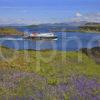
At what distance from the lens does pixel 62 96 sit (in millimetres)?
9344

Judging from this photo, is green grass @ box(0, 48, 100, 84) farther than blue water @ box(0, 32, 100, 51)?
No

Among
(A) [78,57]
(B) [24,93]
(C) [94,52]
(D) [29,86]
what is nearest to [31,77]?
(D) [29,86]

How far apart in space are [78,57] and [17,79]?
12.8 metres

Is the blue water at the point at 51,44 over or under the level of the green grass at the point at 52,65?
under

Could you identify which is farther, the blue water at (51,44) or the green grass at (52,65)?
the blue water at (51,44)

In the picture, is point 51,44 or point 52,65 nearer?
point 52,65

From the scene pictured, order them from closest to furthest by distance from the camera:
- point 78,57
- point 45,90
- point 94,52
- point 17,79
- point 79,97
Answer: point 79,97 < point 45,90 < point 17,79 < point 78,57 < point 94,52

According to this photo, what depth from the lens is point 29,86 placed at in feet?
34.1

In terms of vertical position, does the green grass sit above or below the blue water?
above

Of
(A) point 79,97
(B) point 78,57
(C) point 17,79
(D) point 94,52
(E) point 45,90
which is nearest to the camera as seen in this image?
(A) point 79,97

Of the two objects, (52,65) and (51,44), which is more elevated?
(52,65)

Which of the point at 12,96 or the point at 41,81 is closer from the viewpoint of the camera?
the point at 12,96

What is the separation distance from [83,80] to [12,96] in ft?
8.31

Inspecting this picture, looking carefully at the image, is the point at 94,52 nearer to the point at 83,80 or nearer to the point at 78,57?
the point at 78,57
